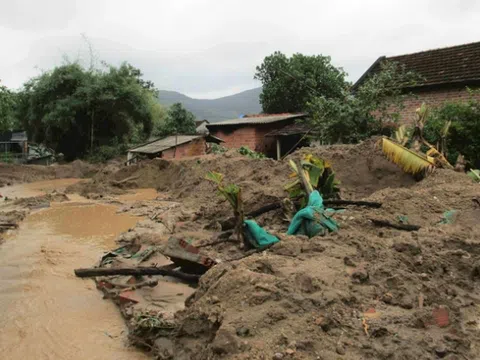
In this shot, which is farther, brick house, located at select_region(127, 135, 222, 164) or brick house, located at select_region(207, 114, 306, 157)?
brick house, located at select_region(207, 114, 306, 157)

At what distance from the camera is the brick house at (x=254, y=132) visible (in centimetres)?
2417

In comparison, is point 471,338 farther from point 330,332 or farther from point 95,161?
point 95,161

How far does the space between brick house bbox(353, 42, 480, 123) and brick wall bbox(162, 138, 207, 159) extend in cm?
1080

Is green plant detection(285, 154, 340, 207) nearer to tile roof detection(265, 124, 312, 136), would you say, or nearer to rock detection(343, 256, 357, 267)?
rock detection(343, 256, 357, 267)

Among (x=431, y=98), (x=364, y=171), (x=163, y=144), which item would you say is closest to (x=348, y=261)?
(x=364, y=171)

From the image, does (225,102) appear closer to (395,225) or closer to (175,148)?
(175,148)

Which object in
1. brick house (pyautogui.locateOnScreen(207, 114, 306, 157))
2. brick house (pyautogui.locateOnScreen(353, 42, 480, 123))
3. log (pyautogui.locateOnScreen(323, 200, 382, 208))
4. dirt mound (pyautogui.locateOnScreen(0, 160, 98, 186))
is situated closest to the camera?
log (pyautogui.locateOnScreen(323, 200, 382, 208))

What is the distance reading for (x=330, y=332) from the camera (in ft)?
10.7

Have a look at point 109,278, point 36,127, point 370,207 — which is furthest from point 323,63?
point 109,278

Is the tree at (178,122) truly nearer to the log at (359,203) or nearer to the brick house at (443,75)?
the brick house at (443,75)

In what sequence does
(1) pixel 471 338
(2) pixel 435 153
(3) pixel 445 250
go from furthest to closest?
(2) pixel 435 153 → (3) pixel 445 250 → (1) pixel 471 338

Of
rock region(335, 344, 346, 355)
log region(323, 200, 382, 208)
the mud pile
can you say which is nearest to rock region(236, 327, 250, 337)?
the mud pile

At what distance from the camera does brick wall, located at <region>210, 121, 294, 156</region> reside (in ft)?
79.4

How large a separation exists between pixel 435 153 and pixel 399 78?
6.30 meters
